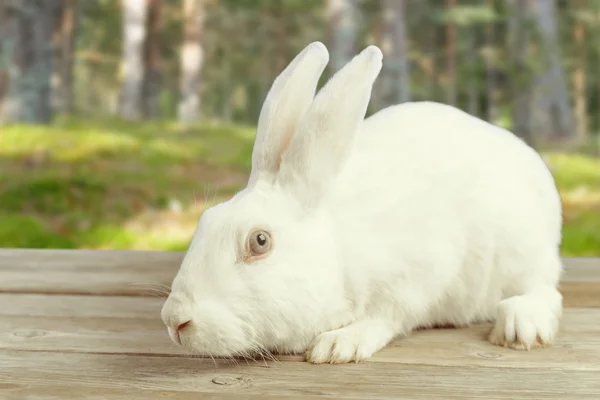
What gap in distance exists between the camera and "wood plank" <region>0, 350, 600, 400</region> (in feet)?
4.05

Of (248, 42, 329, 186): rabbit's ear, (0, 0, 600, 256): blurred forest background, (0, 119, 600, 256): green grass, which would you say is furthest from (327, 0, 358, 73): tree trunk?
(248, 42, 329, 186): rabbit's ear

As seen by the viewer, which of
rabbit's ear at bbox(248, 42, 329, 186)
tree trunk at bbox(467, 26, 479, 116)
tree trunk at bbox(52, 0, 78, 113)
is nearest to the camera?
rabbit's ear at bbox(248, 42, 329, 186)

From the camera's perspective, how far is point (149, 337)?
159 cm

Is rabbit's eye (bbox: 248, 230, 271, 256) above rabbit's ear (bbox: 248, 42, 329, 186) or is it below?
below

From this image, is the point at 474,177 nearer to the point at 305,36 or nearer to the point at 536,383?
the point at 536,383

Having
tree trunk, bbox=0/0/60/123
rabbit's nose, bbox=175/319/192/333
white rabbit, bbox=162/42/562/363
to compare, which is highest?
tree trunk, bbox=0/0/60/123

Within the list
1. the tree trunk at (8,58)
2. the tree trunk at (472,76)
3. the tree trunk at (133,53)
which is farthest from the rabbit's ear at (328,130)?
the tree trunk at (472,76)

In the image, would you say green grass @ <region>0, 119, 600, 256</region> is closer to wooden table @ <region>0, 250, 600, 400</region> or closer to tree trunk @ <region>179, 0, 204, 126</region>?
tree trunk @ <region>179, 0, 204, 126</region>

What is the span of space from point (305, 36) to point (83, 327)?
39.0 ft

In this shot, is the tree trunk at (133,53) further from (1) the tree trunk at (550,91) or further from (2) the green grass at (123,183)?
(1) the tree trunk at (550,91)

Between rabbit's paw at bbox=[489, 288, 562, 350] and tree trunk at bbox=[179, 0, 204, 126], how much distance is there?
582 cm

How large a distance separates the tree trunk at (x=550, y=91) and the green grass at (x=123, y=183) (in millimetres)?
781

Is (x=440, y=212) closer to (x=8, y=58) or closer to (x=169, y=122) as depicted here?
(x=8, y=58)

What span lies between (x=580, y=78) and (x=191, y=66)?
259 inches
